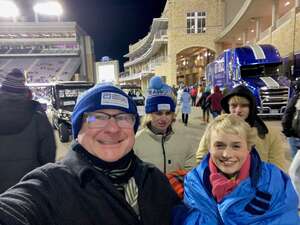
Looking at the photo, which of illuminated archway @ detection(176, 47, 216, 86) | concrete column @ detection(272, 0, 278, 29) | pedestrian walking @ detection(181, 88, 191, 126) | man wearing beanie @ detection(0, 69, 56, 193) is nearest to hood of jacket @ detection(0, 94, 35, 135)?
man wearing beanie @ detection(0, 69, 56, 193)

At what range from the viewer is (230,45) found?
33.8m

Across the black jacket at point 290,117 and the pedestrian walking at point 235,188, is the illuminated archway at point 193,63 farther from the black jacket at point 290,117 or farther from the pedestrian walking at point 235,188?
the pedestrian walking at point 235,188

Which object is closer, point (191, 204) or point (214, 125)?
point (191, 204)

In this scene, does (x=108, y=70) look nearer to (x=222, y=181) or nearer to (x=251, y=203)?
(x=222, y=181)

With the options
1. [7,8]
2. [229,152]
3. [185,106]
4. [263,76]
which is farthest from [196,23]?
[7,8]

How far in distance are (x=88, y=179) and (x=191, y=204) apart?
2.27 ft

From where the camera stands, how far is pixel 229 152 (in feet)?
5.68

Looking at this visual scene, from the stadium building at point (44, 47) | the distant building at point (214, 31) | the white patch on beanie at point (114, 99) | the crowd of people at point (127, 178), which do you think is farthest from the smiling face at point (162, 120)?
the stadium building at point (44, 47)

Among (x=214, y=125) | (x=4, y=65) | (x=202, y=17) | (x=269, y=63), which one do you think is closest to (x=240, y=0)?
(x=202, y=17)

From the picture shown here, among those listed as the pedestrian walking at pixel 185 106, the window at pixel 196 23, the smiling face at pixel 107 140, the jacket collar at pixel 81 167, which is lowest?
the pedestrian walking at pixel 185 106

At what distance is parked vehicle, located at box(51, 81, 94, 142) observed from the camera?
9.16 m

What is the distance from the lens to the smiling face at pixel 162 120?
267cm

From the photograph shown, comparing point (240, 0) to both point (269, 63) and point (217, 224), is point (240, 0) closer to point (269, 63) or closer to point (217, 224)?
point (269, 63)

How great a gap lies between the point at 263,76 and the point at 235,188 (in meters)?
11.3
